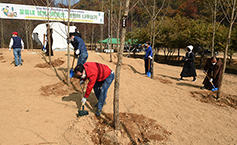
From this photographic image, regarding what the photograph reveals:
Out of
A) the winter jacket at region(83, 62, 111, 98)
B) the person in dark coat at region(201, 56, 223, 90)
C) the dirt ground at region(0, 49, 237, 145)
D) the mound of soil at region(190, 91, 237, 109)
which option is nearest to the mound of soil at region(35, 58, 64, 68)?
the dirt ground at region(0, 49, 237, 145)

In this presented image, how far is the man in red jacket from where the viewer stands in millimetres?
3492

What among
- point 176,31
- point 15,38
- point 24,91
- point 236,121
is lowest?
point 236,121

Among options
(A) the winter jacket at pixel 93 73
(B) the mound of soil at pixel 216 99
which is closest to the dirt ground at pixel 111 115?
(B) the mound of soil at pixel 216 99

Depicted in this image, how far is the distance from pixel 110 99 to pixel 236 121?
329 centimetres

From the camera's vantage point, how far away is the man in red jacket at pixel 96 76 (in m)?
3.49

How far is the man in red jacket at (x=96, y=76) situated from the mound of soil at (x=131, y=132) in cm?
62

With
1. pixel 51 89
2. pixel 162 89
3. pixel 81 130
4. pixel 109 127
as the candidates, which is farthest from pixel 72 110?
pixel 162 89

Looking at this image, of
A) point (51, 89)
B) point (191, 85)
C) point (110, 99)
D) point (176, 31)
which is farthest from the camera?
point (176, 31)

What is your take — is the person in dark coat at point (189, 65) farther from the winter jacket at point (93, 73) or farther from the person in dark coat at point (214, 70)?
the winter jacket at point (93, 73)

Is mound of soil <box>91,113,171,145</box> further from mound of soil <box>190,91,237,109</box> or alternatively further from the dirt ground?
mound of soil <box>190,91,237,109</box>

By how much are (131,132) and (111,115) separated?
2.94 ft

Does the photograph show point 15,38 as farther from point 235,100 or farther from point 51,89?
point 235,100

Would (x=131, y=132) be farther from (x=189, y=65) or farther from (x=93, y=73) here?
(x=189, y=65)

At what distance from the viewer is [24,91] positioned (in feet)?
Answer: 17.2
